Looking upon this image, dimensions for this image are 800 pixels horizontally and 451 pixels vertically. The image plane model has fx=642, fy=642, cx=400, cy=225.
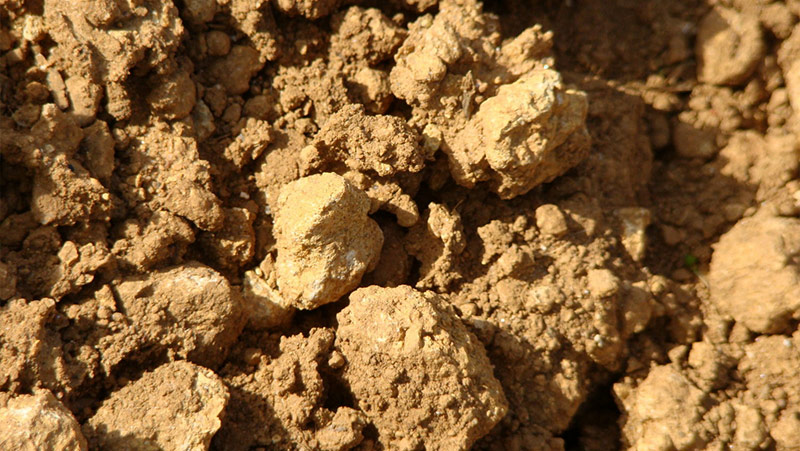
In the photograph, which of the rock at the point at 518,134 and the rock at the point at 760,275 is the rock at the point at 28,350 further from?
the rock at the point at 760,275

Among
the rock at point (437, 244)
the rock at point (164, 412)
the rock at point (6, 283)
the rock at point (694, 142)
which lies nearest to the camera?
the rock at point (164, 412)

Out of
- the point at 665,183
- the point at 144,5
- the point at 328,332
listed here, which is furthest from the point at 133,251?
the point at 665,183

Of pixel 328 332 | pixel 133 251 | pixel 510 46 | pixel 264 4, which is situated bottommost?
pixel 328 332

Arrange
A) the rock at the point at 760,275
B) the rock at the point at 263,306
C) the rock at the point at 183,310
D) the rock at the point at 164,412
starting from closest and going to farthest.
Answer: the rock at the point at 164,412
the rock at the point at 183,310
the rock at the point at 263,306
the rock at the point at 760,275

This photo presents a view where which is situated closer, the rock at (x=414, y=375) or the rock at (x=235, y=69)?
the rock at (x=414, y=375)

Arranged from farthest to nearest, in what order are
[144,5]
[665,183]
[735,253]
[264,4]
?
[665,183], [735,253], [264,4], [144,5]

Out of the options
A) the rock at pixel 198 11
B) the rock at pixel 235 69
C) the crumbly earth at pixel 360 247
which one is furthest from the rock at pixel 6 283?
the rock at pixel 198 11

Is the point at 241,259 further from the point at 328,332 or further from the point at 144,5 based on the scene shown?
the point at 144,5

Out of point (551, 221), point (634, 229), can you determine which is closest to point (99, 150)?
point (551, 221)
